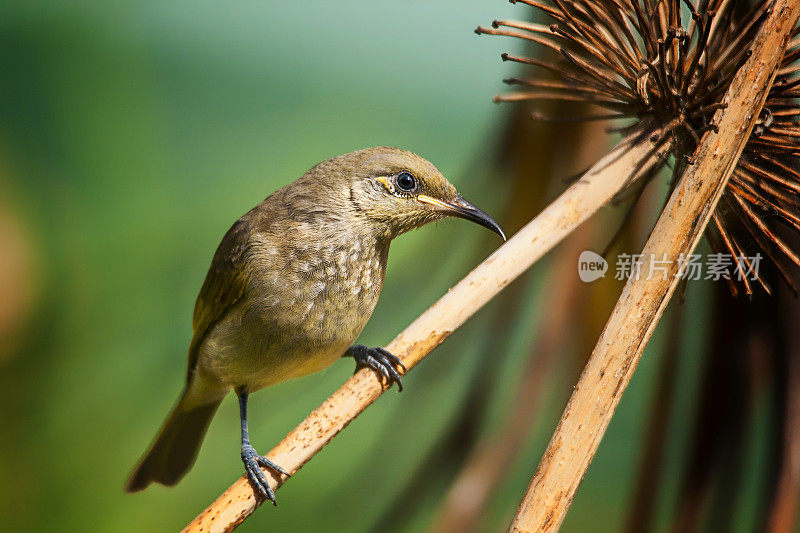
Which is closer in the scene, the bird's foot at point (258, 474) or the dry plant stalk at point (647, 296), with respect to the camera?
the dry plant stalk at point (647, 296)

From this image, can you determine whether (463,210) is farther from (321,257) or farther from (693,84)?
(693,84)

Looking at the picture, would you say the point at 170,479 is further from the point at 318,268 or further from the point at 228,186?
the point at 228,186

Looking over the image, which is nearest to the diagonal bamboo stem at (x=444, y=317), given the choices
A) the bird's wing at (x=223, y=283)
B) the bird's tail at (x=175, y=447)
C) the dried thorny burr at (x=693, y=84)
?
the dried thorny burr at (x=693, y=84)

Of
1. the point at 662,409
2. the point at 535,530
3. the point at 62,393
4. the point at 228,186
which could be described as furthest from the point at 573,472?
the point at 62,393

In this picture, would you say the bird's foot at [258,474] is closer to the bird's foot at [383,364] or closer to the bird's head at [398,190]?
the bird's foot at [383,364]

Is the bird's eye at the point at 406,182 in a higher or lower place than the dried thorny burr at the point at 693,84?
lower

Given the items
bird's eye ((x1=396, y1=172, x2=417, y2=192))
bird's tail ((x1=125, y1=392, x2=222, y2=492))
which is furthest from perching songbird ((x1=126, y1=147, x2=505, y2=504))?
bird's tail ((x1=125, y1=392, x2=222, y2=492))
